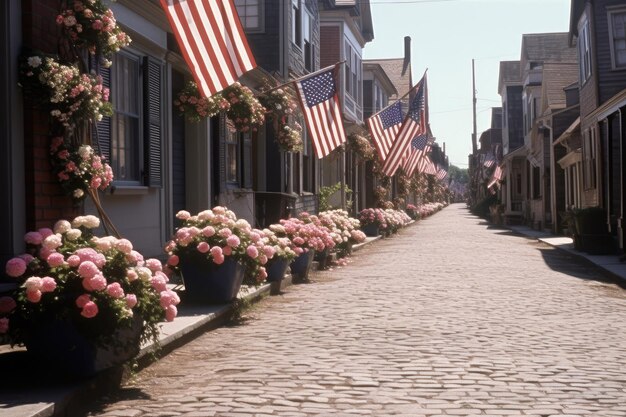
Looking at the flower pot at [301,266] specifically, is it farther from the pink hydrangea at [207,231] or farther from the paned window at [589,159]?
the paned window at [589,159]

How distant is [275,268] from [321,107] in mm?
4606

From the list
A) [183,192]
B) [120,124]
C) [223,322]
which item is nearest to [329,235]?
[183,192]

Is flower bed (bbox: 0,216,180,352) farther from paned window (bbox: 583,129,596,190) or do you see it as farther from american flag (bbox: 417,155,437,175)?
american flag (bbox: 417,155,437,175)

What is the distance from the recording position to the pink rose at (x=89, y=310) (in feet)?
20.8

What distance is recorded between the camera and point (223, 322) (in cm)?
1052

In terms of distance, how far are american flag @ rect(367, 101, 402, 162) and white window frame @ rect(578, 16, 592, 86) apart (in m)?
6.74

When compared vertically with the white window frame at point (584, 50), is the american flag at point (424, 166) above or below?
below

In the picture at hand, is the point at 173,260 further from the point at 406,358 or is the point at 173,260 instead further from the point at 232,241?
the point at 406,358

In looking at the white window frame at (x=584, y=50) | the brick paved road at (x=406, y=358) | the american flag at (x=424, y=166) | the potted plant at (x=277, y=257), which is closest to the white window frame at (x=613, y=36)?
the white window frame at (x=584, y=50)

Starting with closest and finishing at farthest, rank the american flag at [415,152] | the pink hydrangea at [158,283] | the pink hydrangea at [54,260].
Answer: the pink hydrangea at [54,260] → the pink hydrangea at [158,283] → the american flag at [415,152]

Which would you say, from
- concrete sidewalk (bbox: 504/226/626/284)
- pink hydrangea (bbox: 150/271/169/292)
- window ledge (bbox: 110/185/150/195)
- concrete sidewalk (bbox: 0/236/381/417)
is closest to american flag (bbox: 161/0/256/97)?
window ledge (bbox: 110/185/150/195)

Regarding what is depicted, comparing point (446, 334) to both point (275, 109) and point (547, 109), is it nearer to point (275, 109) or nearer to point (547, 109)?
point (275, 109)

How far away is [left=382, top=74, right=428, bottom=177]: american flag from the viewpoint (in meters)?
24.4

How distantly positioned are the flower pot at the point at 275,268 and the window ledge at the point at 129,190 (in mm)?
2000
